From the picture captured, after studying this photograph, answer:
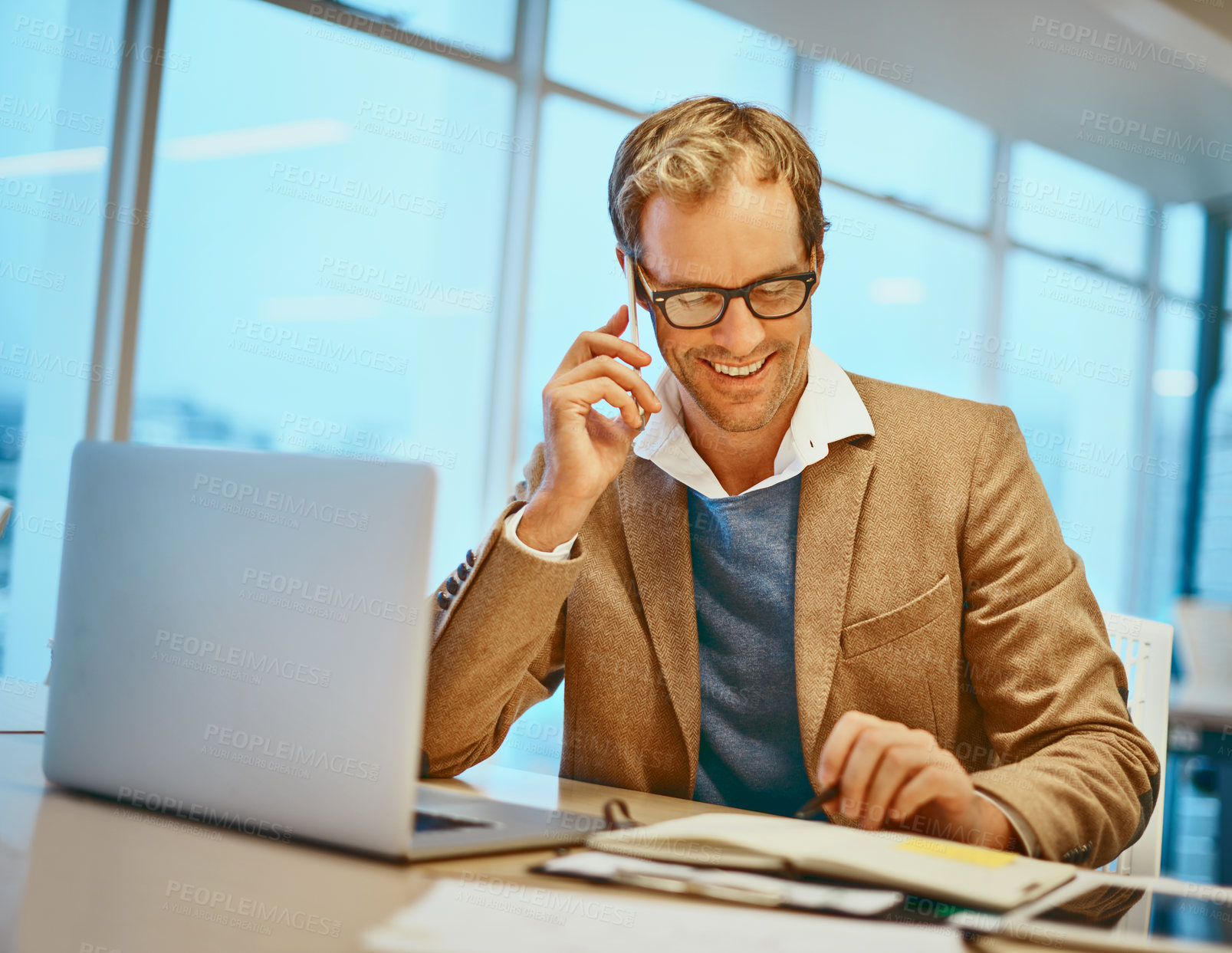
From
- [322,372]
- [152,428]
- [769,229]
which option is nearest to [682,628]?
[769,229]

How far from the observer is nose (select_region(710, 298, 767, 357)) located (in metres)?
1.47

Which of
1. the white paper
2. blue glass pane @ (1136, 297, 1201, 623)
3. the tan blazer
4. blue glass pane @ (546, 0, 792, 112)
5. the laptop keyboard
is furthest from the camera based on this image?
blue glass pane @ (1136, 297, 1201, 623)

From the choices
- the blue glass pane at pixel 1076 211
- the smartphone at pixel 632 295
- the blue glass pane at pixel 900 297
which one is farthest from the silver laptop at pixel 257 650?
the blue glass pane at pixel 1076 211

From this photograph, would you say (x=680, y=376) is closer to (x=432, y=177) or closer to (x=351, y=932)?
(x=351, y=932)

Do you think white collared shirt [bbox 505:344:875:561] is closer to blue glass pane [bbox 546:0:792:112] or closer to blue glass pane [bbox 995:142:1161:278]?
blue glass pane [bbox 546:0:792:112]

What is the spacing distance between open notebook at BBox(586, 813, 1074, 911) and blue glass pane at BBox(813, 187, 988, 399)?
15.4 feet

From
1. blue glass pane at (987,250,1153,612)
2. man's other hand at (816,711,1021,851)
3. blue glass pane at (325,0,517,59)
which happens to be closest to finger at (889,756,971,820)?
man's other hand at (816,711,1021,851)

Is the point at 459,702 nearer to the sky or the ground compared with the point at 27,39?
nearer to the ground

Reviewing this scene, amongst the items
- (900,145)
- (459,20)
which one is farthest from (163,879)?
(900,145)

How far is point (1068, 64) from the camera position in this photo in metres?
5.49

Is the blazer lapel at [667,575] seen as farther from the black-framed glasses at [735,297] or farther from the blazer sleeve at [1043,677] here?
the blazer sleeve at [1043,677]

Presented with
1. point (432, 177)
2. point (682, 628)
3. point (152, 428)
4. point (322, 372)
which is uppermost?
point (432, 177)

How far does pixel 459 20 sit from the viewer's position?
450cm

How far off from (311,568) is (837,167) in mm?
5158
